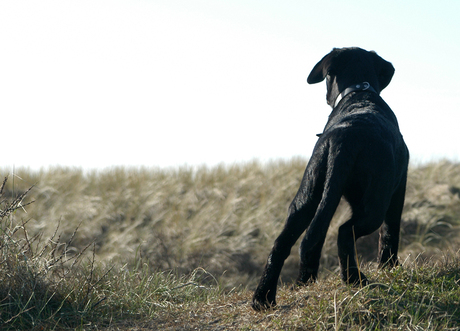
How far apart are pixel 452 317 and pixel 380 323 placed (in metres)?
0.51

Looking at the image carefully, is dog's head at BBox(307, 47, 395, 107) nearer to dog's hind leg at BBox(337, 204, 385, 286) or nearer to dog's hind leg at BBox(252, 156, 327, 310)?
dog's hind leg at BBox(252, 156, 327, 310)

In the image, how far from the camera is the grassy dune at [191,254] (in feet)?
9.27

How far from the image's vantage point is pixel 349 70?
395 centimetres

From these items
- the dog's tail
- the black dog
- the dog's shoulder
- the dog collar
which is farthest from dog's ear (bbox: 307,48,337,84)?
the dog's tail

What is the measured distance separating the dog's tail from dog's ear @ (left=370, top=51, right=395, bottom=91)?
1.76 metres

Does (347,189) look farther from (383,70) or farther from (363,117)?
(383,70)

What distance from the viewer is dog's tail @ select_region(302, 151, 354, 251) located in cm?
264

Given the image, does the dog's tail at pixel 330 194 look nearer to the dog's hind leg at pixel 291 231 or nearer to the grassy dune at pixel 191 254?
the dog's hind leg at pixel 291 231

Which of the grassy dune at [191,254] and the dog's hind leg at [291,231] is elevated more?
the dog's hind leg at [291,231]

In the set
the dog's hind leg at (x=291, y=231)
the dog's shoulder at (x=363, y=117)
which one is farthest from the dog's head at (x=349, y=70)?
the dog's hind leg at (x=291, y=231)

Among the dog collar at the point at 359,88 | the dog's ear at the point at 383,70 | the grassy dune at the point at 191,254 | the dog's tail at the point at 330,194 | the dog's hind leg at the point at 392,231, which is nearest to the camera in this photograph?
the dog's tail at the point at 330,194

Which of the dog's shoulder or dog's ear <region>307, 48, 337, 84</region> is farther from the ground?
dog's ear <region>307, 48, 337, 84</region>

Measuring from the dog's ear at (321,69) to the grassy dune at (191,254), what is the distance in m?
1.84

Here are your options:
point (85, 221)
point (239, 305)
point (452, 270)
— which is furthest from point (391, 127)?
point (85, 221)
